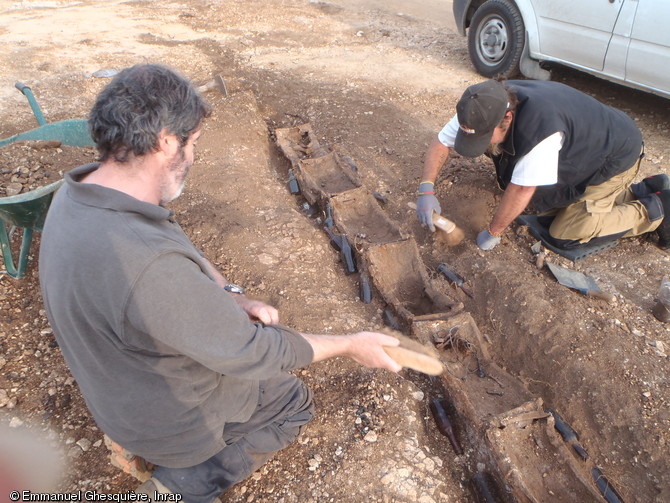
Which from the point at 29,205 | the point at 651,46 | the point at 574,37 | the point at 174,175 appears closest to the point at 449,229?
the point at 174,175

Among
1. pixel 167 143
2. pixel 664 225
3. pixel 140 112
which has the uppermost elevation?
pixel 140 112

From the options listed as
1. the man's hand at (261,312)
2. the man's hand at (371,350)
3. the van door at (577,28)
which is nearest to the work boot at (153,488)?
the man's hand at (261,312)

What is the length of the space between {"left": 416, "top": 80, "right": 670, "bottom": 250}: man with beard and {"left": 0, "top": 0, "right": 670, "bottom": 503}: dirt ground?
0.30 m

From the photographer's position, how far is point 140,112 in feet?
5.63

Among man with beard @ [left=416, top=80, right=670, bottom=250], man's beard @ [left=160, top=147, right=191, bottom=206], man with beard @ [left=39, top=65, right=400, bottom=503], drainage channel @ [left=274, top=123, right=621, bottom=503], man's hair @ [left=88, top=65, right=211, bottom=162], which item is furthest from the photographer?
man with beard @ [left=416, top=80, right=670, bottom=250]

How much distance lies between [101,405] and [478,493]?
201 cm

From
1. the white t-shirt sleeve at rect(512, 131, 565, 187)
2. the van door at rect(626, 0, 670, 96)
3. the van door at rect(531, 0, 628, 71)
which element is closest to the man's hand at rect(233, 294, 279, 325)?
the white t-shirt sleeve at rect(512, 131, 565, 187)

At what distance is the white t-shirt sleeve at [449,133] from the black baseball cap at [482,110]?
1.91ft

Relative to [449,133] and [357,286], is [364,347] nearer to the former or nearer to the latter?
[357,286]

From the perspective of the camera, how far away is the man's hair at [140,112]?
66.7 inches

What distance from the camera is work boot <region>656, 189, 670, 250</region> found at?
13.3 ft

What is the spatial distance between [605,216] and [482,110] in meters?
1.71

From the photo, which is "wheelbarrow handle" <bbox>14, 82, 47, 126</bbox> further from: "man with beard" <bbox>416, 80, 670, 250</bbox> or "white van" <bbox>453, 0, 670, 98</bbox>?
"white van" <bbox>453, 0, 670, 98</bbox>

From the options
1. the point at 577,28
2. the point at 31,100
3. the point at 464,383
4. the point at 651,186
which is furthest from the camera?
the point at 577,28
